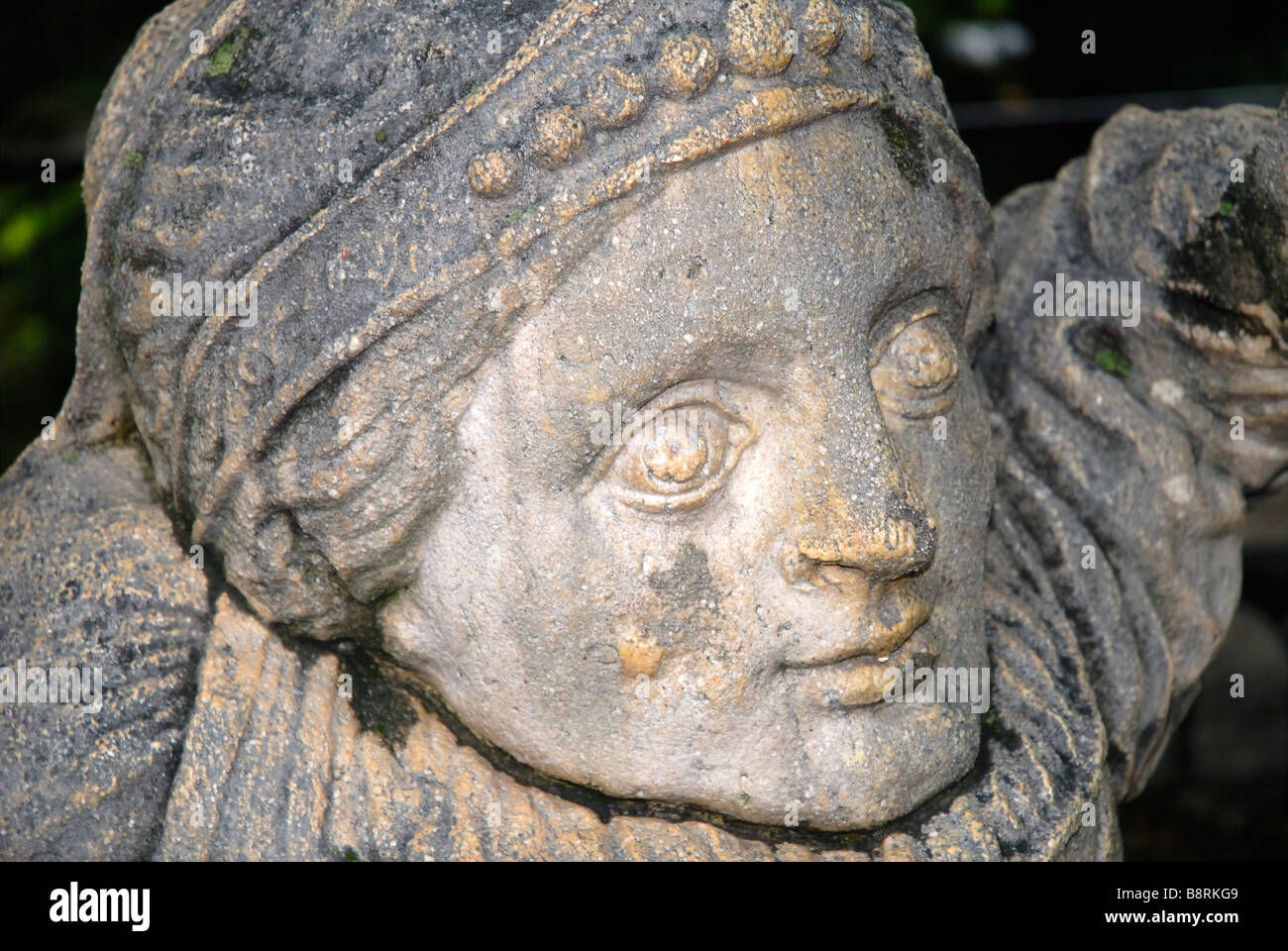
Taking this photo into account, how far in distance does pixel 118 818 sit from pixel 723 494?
100cm

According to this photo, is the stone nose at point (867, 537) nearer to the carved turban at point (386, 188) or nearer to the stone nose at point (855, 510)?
the stone nose at point (855, 510)

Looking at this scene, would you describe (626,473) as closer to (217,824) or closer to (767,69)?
(767,69)

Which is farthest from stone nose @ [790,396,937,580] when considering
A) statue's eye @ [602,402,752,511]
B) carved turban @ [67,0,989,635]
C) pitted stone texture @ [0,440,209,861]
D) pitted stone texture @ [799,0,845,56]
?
pitted stone texture @ [0,440,209,861]

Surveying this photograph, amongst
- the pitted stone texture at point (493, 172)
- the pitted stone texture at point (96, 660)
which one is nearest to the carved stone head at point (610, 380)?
the pitted stone texture at point (493, 172)

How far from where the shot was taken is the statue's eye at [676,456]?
6.59 feet

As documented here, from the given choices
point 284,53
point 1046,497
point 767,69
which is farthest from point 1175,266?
point 284,53

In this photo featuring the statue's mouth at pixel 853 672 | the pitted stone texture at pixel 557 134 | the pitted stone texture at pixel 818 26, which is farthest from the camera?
the statue's mouth at pixel 853 672

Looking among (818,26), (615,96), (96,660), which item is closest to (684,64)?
(615,96)

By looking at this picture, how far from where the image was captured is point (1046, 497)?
262cm

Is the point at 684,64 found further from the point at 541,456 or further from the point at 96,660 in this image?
the point at 96,660

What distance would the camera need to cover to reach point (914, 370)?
219cm

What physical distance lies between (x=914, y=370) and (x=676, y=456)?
0.43 meters

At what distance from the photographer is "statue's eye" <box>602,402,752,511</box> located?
79.1 inches
